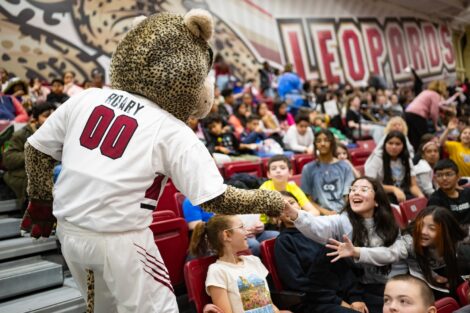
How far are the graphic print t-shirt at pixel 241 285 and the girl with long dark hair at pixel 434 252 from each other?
24.6 inches

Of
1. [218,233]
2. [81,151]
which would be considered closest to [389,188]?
[218,233]

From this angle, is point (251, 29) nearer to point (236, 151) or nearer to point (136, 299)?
point (236, 151)

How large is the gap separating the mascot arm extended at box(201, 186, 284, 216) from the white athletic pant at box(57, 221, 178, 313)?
27cm

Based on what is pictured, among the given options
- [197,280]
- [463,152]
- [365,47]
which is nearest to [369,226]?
[197,280]

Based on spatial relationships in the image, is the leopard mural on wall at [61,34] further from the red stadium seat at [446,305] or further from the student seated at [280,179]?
the red stadium seat at [446,305]

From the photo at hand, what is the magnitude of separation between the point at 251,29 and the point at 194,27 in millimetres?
9988

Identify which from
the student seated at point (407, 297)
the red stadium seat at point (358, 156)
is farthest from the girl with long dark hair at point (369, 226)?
the red stadium seat at point (358, 156)

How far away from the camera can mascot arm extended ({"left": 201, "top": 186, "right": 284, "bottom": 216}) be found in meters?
1.61

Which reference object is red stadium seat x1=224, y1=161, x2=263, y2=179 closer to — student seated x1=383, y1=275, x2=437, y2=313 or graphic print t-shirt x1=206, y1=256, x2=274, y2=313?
graphic print t-shirt x1=206, y1=256, x2=274, y2=313

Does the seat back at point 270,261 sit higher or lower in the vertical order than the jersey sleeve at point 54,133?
lower

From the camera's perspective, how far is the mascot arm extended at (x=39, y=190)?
5.87 feet

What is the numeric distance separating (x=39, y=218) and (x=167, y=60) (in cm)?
85

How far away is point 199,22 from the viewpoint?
171 cm

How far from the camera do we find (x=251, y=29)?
11.3 metres
